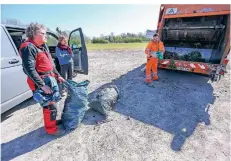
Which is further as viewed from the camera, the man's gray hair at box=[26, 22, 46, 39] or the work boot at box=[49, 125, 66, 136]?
the work boot at box=[49, 125, 66, 136]

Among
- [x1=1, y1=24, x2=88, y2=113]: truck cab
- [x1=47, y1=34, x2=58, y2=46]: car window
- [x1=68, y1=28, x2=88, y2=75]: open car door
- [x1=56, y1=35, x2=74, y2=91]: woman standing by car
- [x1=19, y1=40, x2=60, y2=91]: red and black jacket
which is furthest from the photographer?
[x1=47, y1=34, x2=58, y2=46]: car window

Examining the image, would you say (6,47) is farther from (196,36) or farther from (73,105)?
(196,36)

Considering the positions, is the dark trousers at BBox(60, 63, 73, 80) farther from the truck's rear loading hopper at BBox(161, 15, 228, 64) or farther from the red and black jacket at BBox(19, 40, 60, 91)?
the truck's rear loading hopper at BBox(161, 15, 228, 64)

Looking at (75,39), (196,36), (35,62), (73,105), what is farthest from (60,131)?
(196,36)

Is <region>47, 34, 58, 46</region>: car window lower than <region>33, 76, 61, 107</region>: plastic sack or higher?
higher

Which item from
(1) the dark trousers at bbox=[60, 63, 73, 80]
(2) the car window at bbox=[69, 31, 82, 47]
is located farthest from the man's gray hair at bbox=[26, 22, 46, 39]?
(2) the car window at bbox=[69, 31, 82, 47]

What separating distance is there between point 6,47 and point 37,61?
134 centimetres

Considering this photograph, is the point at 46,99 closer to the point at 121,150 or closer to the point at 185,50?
the point at 121,150

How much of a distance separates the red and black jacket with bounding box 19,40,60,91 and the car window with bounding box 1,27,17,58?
44.7 inches

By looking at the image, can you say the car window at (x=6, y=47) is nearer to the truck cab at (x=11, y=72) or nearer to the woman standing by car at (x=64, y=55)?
A: the truck cab at (x=11, y=72)

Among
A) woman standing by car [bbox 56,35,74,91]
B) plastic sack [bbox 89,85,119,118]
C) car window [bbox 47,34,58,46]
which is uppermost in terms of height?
car window [bbox 47,34,58,46]

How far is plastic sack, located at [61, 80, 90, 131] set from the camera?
8.88ft

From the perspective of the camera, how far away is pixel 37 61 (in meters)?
2.31

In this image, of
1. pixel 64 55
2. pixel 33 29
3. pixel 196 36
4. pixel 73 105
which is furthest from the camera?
pixel 196 36
